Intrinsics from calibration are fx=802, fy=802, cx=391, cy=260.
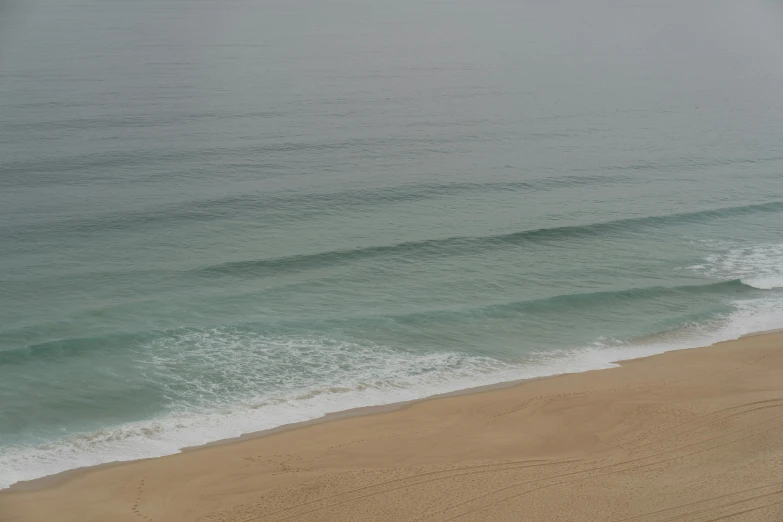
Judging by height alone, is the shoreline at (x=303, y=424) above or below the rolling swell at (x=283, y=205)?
below

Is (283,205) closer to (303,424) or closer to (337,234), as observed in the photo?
(337,234)

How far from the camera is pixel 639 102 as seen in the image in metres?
59.8

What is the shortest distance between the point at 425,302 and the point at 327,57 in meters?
49.0

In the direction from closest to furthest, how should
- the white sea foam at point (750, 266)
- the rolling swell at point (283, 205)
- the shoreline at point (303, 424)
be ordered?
the shoreline at point (303, 424) < the white sea foam at point (750, 266) < the rolling swell at point (283, 205)

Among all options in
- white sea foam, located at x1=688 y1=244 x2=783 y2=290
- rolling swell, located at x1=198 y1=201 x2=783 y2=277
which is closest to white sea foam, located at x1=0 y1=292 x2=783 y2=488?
white sea foam, located at x1=688 y1=244 x2=783 y2=290

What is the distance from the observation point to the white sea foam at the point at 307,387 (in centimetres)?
2025

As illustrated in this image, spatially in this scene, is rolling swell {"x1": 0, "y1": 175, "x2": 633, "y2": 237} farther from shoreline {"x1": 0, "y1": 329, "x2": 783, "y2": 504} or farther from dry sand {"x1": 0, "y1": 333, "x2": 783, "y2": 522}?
dry sand {"x1": 0, "y1": 333, "x2": 783, "y2": 522}

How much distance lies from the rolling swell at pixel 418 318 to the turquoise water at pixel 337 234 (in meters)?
0.12

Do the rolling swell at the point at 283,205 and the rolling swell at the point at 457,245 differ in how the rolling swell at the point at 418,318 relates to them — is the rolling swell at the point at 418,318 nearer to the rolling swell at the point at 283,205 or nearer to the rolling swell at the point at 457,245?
the rolling swell at the point at 457,245

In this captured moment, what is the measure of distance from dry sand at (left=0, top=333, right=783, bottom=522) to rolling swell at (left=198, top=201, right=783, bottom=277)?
34.9 ft

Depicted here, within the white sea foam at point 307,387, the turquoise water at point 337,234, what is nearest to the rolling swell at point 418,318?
the turquoise water at point 337,234

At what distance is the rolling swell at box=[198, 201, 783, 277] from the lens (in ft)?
103

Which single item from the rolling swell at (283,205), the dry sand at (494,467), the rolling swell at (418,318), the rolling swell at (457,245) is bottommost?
the dry sand at (494,467)

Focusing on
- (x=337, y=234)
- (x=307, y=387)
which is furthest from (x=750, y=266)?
(x=307, y=387)
